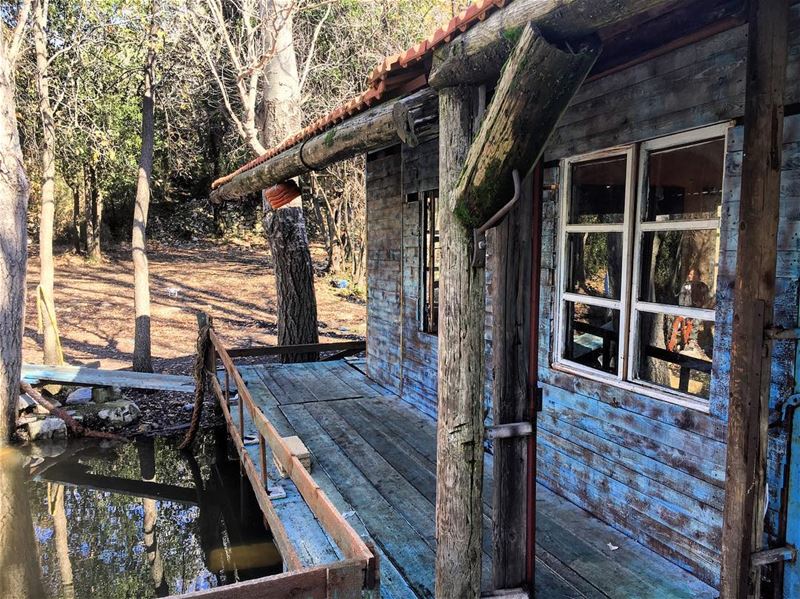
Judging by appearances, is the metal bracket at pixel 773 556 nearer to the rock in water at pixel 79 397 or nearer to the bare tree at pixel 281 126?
the bare tree at pixel 281 126

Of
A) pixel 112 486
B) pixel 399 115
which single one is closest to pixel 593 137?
pixel 399 115

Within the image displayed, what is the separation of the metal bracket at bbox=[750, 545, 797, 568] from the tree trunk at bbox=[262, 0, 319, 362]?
26.5ft

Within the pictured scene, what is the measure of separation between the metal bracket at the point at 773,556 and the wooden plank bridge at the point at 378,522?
25.9 inches

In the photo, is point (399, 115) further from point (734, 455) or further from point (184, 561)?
point (184, 561)

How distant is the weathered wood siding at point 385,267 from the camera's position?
25.1 ft

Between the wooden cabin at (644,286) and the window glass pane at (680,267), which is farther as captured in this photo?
the window glass pane at (680,267)

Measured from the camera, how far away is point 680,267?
368 cm

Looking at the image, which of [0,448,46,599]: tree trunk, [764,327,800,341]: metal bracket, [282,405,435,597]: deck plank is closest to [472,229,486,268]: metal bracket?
[764,327,800,341]: metal bracket

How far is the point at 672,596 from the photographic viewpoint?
3256 mm

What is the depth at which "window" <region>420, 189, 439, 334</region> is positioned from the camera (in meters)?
6.87

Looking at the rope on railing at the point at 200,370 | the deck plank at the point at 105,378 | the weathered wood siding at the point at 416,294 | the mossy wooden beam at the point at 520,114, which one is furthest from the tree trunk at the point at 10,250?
the mossy wooden beam at the point at 520,114

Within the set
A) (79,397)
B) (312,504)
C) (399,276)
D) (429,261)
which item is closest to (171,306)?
(79,397)

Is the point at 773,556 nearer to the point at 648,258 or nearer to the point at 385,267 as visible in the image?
the point at 648,258

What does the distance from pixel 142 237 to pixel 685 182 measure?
9.86m
